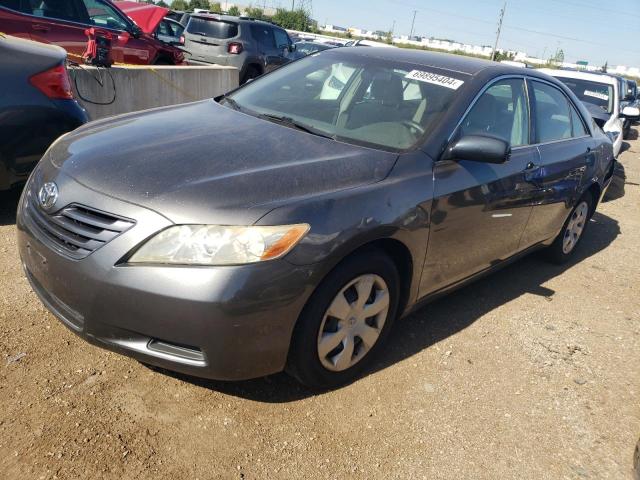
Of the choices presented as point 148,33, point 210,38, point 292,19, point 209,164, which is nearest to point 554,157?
point 209,164

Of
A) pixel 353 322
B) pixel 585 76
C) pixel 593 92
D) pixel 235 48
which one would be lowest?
pixel 353 322

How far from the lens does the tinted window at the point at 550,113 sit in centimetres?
397

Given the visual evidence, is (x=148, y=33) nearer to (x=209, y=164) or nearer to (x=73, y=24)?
(x=73, y=24)

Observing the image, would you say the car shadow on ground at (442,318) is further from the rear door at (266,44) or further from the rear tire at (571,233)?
the rear door at (266,44)

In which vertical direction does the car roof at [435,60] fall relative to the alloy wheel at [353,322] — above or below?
above

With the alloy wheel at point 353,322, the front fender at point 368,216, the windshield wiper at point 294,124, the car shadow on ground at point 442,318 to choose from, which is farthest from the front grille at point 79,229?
the windshield wiper at point 294,124

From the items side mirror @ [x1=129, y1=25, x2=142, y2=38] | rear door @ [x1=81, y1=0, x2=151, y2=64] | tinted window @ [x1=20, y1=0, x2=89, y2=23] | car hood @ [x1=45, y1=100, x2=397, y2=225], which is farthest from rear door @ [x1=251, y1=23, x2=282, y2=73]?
car hood @ [x1=45, y1=100, x2=397, y2=225]

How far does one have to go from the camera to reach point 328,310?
2.49 metres

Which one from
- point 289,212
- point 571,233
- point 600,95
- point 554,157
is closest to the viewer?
point 289,212

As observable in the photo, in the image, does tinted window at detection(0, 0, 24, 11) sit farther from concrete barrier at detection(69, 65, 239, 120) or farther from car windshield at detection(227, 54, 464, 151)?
car windshield at detection(227, 54, 464, 151)

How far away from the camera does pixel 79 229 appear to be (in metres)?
2.30

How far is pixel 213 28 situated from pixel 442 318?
11.4 meters

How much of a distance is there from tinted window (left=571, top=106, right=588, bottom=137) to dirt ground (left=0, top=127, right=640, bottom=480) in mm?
1792

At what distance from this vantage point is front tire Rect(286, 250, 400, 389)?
2432 mm
